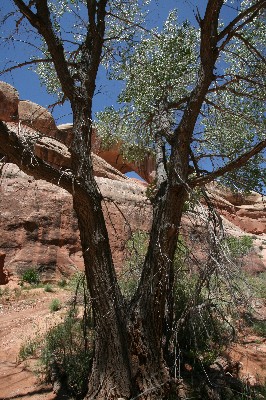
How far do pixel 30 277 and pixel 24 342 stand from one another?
23.2 feet

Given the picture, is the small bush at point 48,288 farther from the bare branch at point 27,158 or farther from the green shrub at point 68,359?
the bare branch at point 27,158

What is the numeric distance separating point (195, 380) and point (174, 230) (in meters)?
2.37

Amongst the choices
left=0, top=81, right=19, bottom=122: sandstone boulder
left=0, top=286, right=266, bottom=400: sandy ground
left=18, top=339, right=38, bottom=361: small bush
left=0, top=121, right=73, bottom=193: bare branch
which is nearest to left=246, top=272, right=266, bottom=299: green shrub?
left=0, top=286, right=266, bottom=400: sandy ground

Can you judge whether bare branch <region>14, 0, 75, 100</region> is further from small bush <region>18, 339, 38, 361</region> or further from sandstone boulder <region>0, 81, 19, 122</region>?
sandstone boulder <region>0, 81, 19, 122</region>

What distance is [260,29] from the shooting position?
7086 mm

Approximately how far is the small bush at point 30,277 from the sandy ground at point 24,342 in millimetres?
1847

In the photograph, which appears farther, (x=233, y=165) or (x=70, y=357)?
(x=70, y=357)

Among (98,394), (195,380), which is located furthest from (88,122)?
(195,380)

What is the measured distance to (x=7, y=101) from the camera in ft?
75.2

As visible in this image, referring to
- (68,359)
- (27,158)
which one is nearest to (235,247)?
(68,359)

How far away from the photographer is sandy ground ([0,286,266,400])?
6.07 metres

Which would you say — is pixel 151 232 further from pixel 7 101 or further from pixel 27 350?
pixel 7 101

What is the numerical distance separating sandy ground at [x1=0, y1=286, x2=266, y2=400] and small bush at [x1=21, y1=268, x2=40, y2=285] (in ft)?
6.06

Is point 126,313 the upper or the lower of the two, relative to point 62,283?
upper
